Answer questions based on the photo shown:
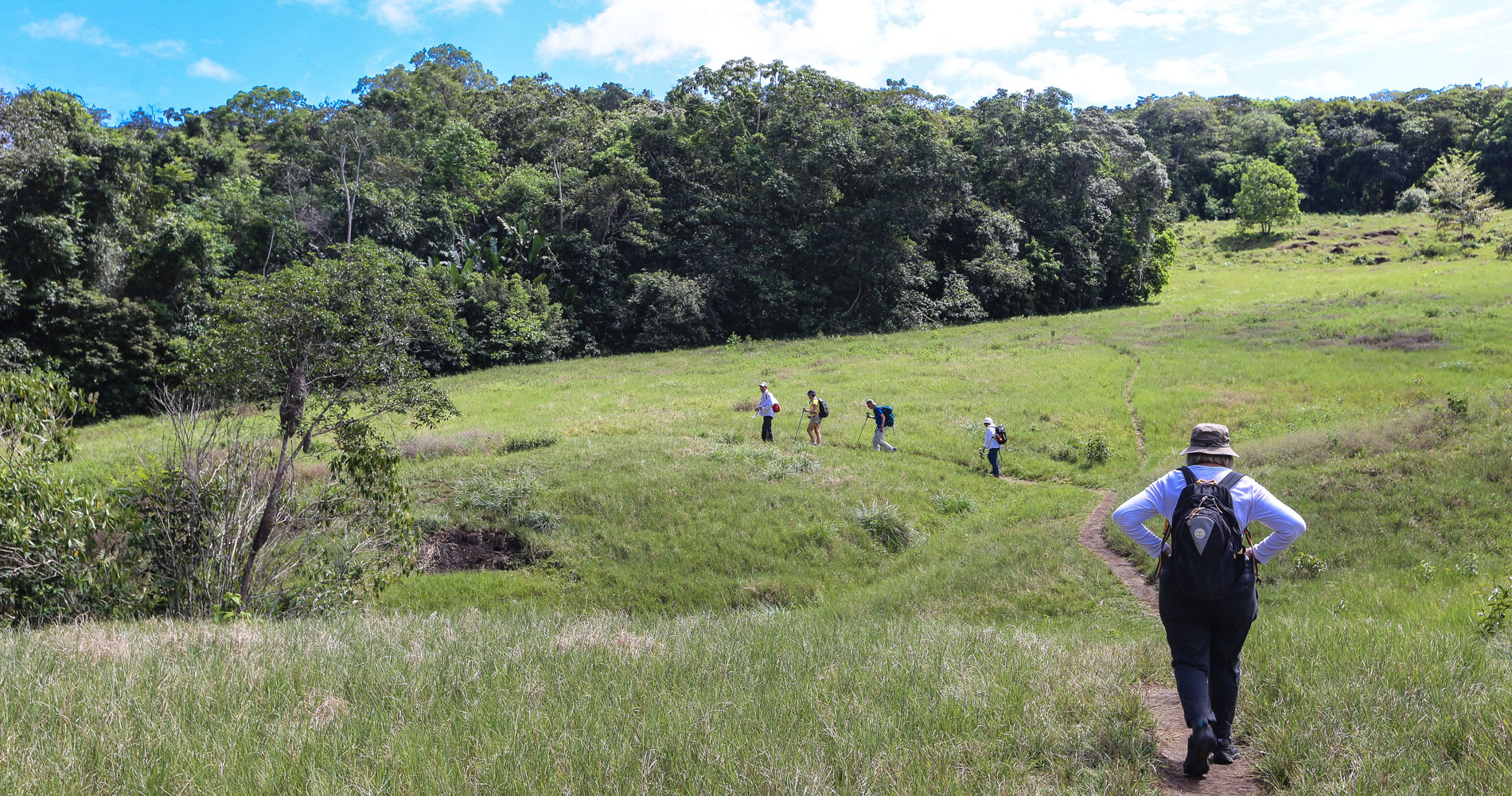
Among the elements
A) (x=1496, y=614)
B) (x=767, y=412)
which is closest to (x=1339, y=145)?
(x=767, y=412)

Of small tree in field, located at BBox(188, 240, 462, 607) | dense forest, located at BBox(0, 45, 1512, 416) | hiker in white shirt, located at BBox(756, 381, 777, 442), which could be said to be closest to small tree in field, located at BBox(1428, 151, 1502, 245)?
dense forest, located at BBox(0, 45, 1512, 416)

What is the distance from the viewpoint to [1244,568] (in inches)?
187

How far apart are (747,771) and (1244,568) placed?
3.08 metres

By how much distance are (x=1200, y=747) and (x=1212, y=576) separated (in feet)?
3.09

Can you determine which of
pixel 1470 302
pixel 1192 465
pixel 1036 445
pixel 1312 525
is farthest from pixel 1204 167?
pixel 1192 465

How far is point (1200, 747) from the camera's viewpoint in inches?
178

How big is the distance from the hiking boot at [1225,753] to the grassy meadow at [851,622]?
17cm

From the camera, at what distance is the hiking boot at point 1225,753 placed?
484 centimetres

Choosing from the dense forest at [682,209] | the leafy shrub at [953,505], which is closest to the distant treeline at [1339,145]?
the dense forest at [682,209]

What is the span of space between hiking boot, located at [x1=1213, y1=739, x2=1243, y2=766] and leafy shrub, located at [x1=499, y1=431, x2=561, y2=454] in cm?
1984

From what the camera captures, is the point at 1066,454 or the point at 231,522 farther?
the point at 1066,454

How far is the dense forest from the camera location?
46.7 meters

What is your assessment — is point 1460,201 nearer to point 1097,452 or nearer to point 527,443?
point 1097,452

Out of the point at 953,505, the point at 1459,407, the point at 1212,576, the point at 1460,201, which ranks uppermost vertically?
the point at 1460,201
